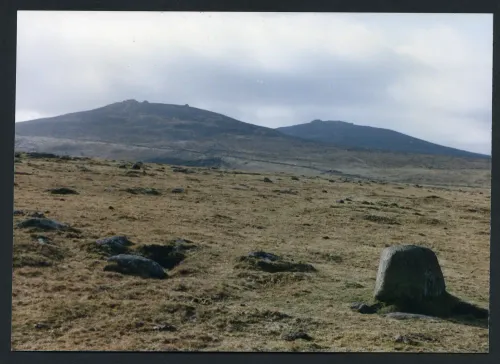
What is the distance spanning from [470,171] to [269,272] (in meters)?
161

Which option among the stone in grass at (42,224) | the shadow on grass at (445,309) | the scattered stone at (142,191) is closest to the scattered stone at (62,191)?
the scattered stone at (142,191)

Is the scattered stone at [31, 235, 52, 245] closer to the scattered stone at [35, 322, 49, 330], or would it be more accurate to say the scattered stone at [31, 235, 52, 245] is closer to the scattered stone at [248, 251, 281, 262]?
the scattered stone at [248, 251, 281, 262]

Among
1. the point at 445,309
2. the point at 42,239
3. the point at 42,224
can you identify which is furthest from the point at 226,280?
the point at 42,224

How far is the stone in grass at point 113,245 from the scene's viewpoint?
23047 mm

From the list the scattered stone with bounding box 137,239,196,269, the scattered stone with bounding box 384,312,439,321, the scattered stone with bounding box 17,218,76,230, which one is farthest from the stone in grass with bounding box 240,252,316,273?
the scattered stone with bounding box 17,218,76,230

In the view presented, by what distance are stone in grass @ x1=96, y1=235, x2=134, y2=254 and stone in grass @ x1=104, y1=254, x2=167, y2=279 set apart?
1.80 meters

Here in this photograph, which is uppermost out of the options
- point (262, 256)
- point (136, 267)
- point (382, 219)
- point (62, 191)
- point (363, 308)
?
point (62, 191)

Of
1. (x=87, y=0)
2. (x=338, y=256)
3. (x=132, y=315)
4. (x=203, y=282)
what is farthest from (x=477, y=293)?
(x=87, y=0)

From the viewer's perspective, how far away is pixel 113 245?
76.8ft

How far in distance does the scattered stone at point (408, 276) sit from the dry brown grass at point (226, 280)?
114cm

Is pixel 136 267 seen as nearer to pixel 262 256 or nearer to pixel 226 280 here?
pixel 226 280

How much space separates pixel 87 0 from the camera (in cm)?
955

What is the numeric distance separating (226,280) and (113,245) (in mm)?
4906

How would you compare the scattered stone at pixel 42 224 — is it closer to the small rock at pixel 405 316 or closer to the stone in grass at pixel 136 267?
the stone in grass at pixel 136 267
